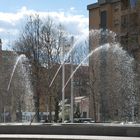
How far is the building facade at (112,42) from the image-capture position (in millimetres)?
54438

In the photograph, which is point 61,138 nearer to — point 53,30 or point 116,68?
point 116,68

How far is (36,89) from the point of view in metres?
55.1

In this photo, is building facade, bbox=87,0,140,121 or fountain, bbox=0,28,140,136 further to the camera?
building facade, bbox=87,0,140,121

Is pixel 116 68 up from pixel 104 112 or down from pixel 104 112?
up

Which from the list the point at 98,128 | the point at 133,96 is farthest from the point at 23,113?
the point at 98,128

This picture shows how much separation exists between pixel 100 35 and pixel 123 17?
1644 centimetres

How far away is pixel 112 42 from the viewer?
2394 inches

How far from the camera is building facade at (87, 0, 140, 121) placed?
54.4m

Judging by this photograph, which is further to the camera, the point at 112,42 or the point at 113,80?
the point at 112,42

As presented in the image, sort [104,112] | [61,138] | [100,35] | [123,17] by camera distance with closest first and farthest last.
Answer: [61,138] → [104,112] → [100,35] → [123,17]

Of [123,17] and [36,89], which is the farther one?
[123,17]

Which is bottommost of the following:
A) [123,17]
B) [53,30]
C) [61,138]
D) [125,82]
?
[61,138]

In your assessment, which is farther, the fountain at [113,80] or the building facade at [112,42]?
the building facade at [112,42]

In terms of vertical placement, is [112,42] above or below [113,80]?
above
